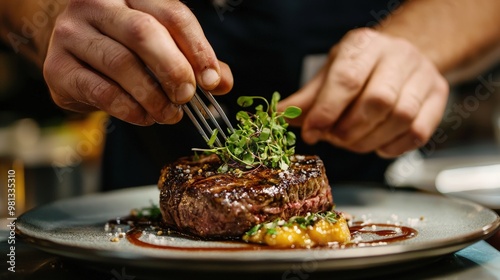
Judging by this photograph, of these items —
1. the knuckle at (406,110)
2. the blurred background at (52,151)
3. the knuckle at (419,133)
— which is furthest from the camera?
the blurred background at (52,151)

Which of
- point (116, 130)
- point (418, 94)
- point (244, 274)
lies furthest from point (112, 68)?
point (116, 130)

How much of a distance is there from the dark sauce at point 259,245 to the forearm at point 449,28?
55.1 inches

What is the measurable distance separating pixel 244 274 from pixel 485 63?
9.11 ft

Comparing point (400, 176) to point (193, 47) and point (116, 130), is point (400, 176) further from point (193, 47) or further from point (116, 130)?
point (193, 47)

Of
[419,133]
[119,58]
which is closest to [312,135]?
[419,133]

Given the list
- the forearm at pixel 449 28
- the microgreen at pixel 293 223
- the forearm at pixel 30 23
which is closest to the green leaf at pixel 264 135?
the microgreen at pixel 293 223

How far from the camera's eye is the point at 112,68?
71.8 inches

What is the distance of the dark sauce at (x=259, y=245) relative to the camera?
1.80 m

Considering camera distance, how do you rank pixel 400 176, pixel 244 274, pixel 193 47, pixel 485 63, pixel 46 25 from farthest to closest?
1. pixel 400 176
2. pixel 485 63
3. pixel 46 25
4. pixel 193 47
5. pixel 244 274

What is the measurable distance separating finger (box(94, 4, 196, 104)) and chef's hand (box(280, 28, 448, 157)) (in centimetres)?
86

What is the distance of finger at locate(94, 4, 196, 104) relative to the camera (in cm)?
174

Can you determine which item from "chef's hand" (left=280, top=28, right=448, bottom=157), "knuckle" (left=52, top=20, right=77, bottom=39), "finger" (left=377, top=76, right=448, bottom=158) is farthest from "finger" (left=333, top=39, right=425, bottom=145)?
"knuckle" (left=52, top=20, right=77, bottom=39)

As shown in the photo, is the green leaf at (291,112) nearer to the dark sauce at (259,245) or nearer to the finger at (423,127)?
the dark sauce at (259,245)

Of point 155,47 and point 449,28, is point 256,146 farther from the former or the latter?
point 449,28
